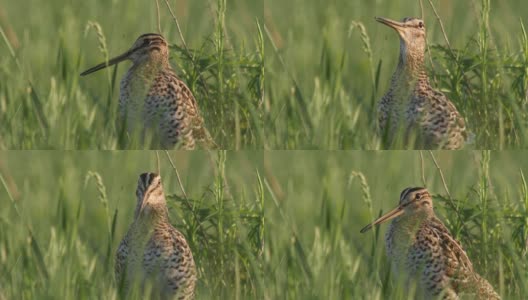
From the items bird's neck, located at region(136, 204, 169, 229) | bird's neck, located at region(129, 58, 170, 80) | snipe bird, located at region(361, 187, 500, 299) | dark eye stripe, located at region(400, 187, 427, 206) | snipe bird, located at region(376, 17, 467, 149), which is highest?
bird's neck, located at region(129, 58, 170, 80)

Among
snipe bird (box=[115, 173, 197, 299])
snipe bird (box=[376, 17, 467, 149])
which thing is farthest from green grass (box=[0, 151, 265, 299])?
snipe bird (box=[376, 17, 467, 149])

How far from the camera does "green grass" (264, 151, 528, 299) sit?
6602 mm

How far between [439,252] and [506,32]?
4.47 feet

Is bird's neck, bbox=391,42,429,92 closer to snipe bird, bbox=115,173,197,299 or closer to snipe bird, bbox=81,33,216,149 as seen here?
snipe bird, bbox=81,33,216,149

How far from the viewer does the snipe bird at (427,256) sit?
270 inches

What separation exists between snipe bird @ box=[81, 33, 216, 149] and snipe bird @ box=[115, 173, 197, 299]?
0.28m

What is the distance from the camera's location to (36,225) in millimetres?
6723

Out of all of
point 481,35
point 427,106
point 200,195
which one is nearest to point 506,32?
point 481,35

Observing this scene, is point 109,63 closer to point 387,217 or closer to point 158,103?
point 158,103

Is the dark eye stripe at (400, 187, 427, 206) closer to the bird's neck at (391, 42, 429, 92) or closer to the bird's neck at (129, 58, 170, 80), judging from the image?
the bird's neck at (391, 42, 429, 92)

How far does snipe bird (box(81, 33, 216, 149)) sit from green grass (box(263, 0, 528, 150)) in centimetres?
41

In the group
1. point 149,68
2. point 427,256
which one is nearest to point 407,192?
point 427,256

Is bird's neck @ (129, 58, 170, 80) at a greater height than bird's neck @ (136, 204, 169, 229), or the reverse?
bird's neck @ (129, 58, 170, 80)

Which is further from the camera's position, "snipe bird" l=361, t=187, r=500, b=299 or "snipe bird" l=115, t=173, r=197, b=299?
"snipe bird" l=361, t=187, r=500, b=299
